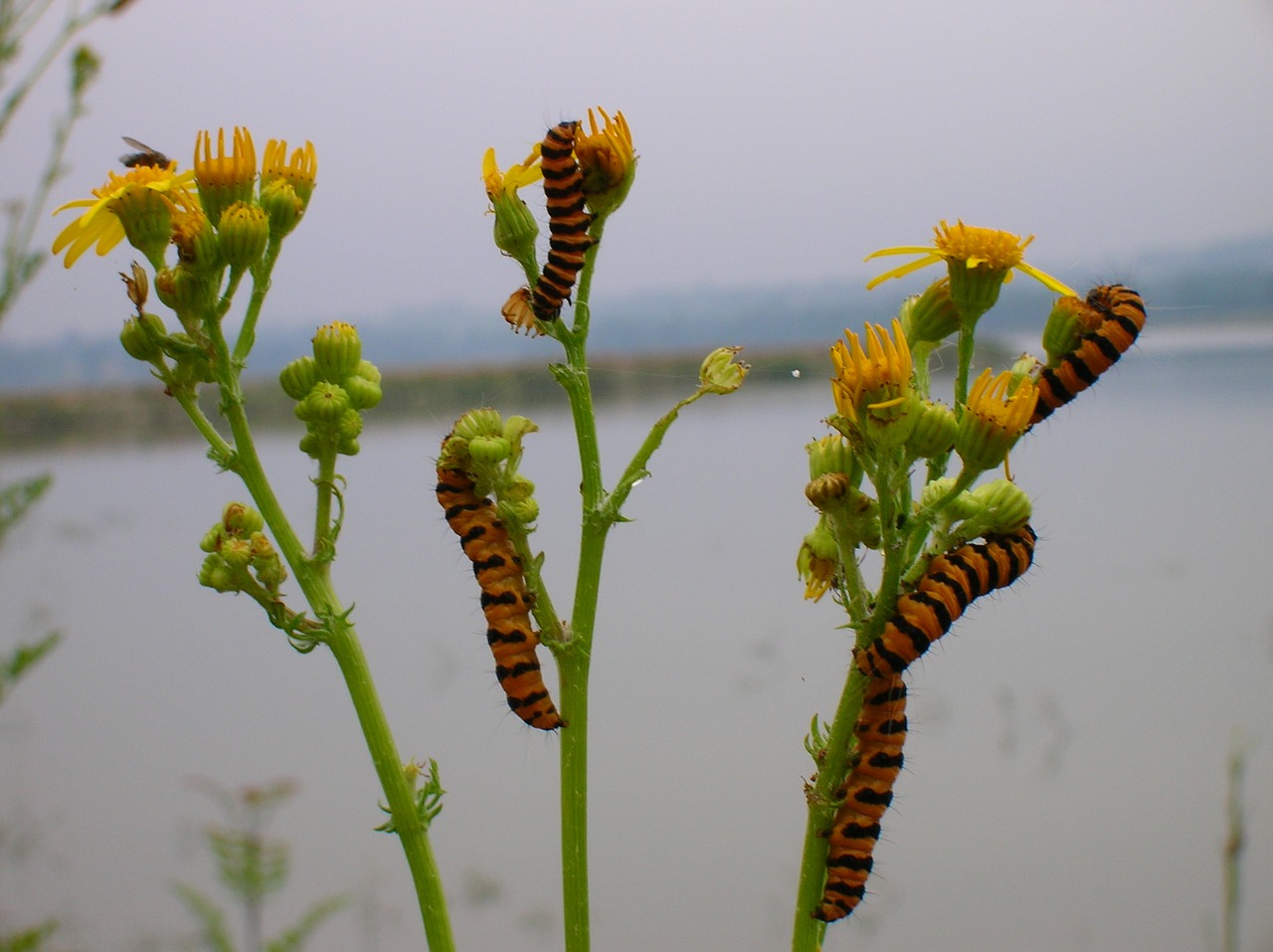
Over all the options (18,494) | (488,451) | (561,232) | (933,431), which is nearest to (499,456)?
(488,451)

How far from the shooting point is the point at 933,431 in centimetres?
59

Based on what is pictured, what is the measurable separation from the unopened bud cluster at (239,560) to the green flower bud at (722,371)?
0.32 metres

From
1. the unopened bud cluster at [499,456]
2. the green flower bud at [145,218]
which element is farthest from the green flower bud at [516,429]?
the green flower bud at [145,218]

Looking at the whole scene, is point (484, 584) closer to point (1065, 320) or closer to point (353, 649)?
point (353, 649)

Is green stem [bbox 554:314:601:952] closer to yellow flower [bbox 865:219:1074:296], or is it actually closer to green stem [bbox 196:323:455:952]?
green stem [bbox 196:323:455:952]

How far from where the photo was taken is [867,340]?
1.90 feet

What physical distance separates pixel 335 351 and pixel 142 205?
0.56 feet

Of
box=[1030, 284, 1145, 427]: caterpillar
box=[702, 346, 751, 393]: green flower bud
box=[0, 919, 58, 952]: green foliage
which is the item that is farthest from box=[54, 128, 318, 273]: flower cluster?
box=[0, 919, 58, 952]: green foliage

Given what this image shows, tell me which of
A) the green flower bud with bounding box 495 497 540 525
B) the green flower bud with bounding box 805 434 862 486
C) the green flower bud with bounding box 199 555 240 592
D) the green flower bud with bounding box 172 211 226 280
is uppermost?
the green flower bud with bounding box 172 211 226 280

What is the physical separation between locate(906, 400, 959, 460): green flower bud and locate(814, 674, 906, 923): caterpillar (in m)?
0.13

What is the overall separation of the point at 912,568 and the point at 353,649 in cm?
35

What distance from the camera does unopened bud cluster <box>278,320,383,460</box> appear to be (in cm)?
77

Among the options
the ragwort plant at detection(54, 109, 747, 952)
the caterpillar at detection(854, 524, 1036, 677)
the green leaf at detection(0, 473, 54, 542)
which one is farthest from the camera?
the green leaf at detection(0, 473, 54, 542)

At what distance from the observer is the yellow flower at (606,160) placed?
2.26 feet
